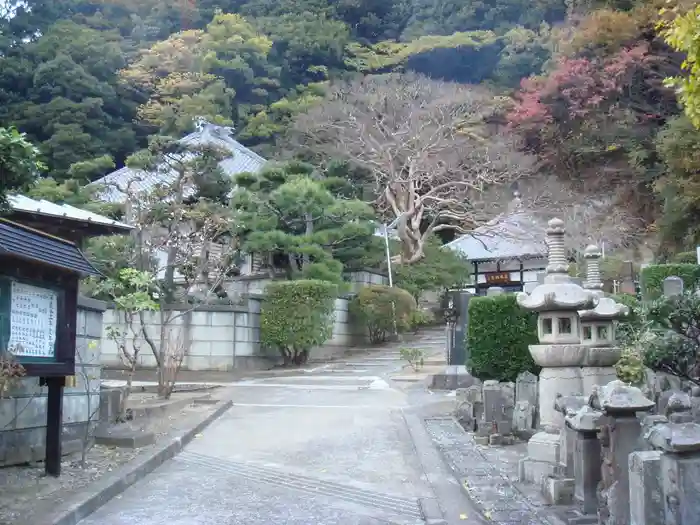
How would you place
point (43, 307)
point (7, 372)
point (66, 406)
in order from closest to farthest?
point (7, 372), point (43, 307), point (66, 406)

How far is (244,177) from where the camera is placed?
24125 millimetres

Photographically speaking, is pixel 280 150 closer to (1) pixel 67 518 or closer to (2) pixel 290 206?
(2) pixel 290 206

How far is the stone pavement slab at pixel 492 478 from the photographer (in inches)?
227

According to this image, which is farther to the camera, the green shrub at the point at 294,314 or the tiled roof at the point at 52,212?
the green shrub at the point at 294,314

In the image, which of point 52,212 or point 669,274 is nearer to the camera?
point 52,212

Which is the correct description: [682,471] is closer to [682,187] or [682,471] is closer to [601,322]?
[601,322]

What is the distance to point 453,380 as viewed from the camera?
603 inches

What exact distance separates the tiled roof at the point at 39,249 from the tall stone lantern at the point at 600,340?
5.64 metres

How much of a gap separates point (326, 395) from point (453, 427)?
470cm

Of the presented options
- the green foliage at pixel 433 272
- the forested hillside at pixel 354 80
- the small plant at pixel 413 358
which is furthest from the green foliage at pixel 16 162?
the green foliage at pixel 433 272

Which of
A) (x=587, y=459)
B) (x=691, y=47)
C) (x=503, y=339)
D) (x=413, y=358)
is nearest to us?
(x=691, y=47)

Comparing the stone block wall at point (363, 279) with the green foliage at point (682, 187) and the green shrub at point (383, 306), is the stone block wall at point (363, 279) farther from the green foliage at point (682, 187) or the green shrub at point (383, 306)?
the green foliage at point (682, 187)

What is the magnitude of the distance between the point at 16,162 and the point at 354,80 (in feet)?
112

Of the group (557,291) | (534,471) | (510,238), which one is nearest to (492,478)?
(534,471)
